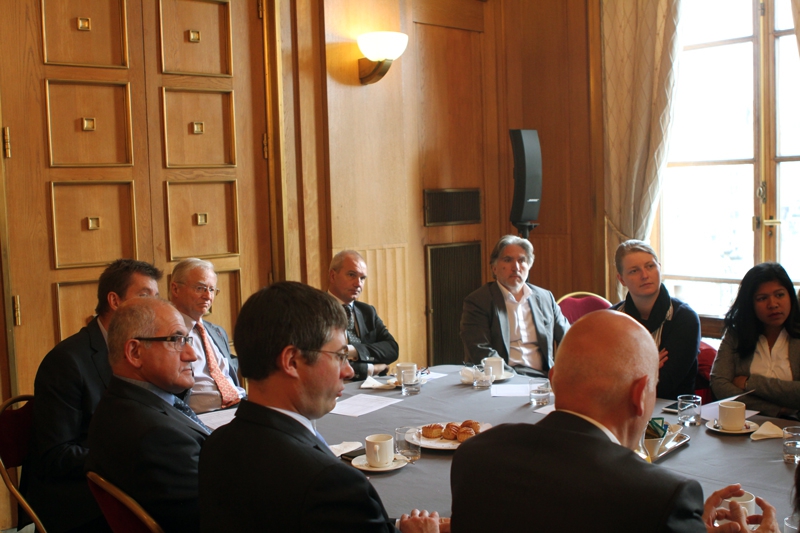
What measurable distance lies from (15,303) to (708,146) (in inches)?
167

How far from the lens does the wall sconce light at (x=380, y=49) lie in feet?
15.9

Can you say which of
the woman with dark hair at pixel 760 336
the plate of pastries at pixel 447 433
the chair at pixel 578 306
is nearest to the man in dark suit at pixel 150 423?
the plate of pastries at pixel 447 433

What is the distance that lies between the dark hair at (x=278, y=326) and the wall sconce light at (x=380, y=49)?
11.4ft

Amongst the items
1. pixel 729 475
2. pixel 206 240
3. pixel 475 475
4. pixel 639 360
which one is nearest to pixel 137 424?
pixel 475 475

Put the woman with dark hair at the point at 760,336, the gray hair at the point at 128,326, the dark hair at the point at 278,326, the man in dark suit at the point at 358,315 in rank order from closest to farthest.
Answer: the dark hair at the point at 278,326
the gray hair at the point at 128,326
the woman with dark hair at the point at 760,336
the man in dark suit at the point at 358,315

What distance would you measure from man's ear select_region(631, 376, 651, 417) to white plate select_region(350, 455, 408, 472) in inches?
36.5

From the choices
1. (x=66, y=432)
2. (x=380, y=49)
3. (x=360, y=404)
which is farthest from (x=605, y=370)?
(x=380, y=49)

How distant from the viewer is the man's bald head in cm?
146

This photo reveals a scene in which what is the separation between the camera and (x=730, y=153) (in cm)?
492

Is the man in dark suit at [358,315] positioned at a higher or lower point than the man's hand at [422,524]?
higher

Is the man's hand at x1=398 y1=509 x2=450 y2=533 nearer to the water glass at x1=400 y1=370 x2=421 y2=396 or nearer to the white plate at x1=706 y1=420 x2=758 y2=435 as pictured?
the white plate at x1=706 y1=420 x2=758 y2=435

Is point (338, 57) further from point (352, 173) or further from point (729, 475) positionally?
point (729, 475)

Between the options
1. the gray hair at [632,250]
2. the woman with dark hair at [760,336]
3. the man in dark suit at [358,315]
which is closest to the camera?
the woman with dark hair at [760,336]

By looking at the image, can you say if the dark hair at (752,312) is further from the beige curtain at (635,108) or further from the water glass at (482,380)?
the beige curtain at (635,108)
